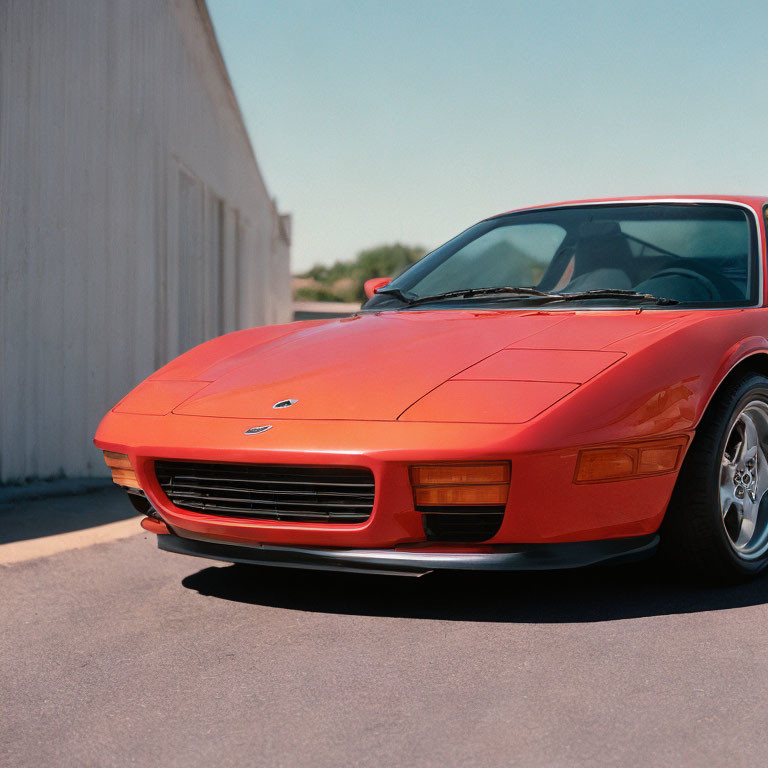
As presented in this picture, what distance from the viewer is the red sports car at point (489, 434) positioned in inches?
105

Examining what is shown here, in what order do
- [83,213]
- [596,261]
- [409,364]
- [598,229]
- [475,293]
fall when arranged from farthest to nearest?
1. [83,213]
2. [598,229]
3. [596,261]
4. [475,293]
5. [409,364]

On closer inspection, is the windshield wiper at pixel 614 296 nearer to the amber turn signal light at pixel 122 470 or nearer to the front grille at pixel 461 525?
the front grille at pixel 461 525

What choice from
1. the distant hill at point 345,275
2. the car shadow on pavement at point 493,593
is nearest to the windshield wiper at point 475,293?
the car shadow on pavement at point 493,593

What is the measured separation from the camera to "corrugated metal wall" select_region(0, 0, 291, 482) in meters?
5.48

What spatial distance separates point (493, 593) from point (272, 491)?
78cm

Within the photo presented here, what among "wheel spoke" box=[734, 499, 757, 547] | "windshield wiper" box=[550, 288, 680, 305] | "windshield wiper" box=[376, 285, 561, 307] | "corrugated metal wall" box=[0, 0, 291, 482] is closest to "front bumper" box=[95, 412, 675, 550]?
"wheel spoke" box=[734, 499, 757, 547]

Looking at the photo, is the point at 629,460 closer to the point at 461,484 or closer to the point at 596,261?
the point at 461,484

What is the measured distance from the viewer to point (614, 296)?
11.5ft

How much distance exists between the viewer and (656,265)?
3.75 metres

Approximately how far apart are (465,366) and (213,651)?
109cm

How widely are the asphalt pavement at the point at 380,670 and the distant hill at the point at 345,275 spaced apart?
89295mm

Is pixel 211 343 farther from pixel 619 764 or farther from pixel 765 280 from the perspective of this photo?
pixel 619 764

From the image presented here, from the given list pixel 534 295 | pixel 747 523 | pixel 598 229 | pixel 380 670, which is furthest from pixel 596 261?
pixel 380 670

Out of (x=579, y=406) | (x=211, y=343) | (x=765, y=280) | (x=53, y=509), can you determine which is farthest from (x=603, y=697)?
(x=53, y=509)
